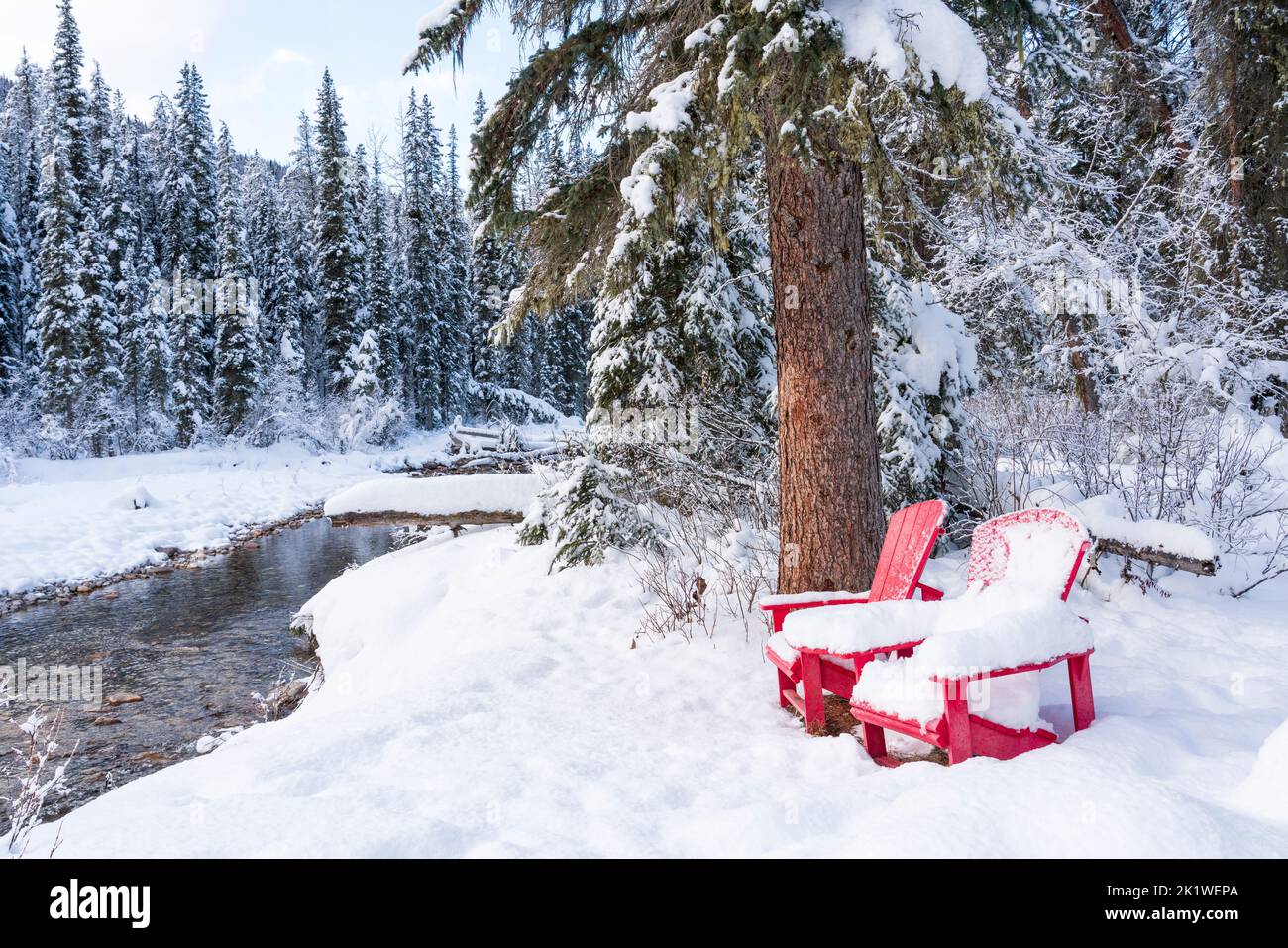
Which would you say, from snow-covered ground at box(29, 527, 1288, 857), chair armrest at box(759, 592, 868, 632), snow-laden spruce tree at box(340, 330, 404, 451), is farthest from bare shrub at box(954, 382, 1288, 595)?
snow-laden spruce tree at box(340, 330, 404, 451)

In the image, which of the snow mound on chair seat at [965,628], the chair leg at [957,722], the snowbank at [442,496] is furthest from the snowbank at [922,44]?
the snowbank at [442,496]

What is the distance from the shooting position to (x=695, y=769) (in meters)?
3.14

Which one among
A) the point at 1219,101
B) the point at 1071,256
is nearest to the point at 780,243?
the point at 1071,256

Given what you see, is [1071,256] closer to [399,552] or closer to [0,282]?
[399,552]

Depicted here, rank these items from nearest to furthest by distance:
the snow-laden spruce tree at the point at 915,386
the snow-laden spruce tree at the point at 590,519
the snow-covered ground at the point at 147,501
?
the snow-laden spruce tree at the point at 915,386 < the snow-laden spruce tree at the point at 590,519 < the snow-covered ground at the point at 147,501

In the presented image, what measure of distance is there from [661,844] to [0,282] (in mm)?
40044

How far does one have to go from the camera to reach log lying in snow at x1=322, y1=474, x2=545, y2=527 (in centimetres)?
948

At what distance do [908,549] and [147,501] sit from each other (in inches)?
665

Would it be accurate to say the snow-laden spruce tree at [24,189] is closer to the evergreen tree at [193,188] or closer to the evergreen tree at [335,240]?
the evergreen tree at [193,188]

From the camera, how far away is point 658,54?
4996mm

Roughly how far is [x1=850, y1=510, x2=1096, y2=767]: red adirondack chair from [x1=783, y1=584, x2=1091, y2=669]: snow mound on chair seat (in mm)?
61

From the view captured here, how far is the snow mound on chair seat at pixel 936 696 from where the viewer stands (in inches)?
114

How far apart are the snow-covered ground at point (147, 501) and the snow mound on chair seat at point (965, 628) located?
38.5ft

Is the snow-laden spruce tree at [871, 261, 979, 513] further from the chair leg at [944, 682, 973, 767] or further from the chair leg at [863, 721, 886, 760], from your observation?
the chair leg at [944, 682, 973, 767]
